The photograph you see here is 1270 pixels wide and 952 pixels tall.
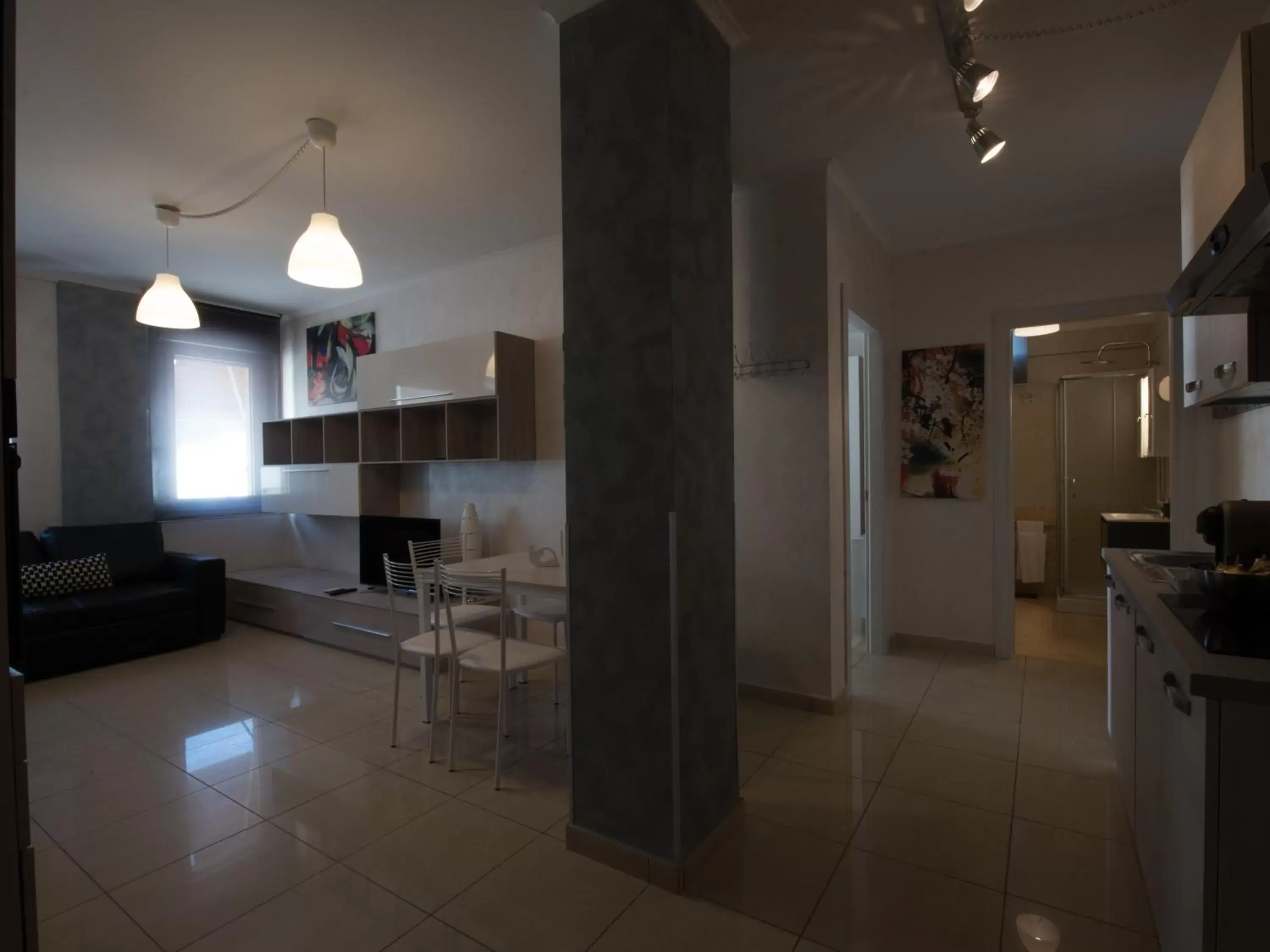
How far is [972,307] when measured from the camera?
4.05 meters

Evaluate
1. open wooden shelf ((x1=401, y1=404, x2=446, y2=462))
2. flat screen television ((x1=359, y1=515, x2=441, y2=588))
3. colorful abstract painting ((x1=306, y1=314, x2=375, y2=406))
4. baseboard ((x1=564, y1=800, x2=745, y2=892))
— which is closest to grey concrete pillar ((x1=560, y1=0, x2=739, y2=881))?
baseboard ((x1=564, y1=800, x2=745, y2=892))

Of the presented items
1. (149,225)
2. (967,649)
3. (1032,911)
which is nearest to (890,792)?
(1032,911)

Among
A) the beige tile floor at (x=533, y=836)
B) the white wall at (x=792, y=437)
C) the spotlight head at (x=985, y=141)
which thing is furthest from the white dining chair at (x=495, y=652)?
the spotlight head at (x=985, y=141)

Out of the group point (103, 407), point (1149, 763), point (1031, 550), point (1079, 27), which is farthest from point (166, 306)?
point (1031, 550)

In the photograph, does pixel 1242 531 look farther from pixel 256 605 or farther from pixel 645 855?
pixel 256 605

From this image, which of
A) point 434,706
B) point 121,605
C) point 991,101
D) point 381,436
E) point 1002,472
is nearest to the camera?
point 991,101

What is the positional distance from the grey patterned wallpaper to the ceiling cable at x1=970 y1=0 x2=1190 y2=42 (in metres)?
5.88

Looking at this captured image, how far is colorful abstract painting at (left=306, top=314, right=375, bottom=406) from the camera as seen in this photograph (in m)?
5.37

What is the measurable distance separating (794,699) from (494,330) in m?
3.07

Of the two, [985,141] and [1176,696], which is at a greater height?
[985,141]

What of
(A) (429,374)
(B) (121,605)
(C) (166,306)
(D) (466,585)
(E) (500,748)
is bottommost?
(E) (500,748)

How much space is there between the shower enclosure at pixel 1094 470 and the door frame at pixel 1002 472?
5.97ft

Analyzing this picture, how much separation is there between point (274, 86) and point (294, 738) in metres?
2.82

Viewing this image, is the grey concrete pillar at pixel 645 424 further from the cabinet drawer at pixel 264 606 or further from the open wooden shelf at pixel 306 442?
the open wooden shelf at pixel 306 442
